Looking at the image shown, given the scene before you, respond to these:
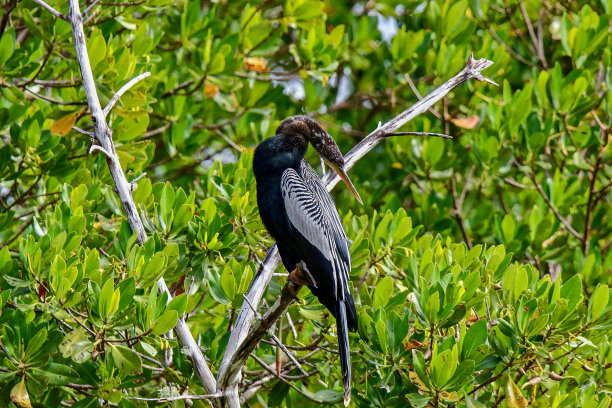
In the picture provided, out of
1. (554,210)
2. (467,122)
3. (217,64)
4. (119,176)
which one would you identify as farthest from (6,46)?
(554,210)

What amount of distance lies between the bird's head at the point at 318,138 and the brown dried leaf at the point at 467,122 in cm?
127

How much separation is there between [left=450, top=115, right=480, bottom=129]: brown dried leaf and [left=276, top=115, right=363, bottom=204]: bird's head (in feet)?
4.18

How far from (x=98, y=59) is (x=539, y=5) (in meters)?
3.48

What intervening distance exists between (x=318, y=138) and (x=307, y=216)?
0.55 metres

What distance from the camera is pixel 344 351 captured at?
2879mm

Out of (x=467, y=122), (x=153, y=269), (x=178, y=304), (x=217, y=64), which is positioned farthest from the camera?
(x=467, y=122)

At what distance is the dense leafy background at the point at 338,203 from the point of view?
9.64 feet

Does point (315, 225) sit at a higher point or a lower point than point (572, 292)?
higher

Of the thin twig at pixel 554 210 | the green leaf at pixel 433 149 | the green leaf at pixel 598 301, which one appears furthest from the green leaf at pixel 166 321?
the thin twig at pixel 554 210

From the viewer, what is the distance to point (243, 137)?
16.3ft

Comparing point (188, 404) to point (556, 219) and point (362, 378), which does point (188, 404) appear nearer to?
point (362, 378)

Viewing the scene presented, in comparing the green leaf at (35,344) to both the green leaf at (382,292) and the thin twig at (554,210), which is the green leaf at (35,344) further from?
the thin twig at (554,210)

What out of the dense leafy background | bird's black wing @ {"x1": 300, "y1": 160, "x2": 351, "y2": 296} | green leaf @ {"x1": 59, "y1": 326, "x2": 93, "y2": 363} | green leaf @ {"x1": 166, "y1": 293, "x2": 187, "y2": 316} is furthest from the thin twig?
green leaf @ {"x1": 59, "y1": 326, "x2": 93, "y2": 363}

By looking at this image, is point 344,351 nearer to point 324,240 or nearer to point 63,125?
point 324,240
